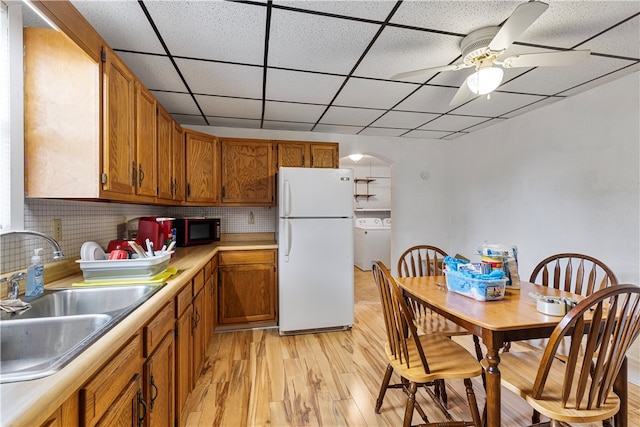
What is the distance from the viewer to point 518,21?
47.6 inches

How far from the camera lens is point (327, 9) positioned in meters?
1.39

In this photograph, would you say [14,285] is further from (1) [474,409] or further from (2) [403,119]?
(2) [403,119]

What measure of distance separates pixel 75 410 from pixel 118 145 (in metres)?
1.23

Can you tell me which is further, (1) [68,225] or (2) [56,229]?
(1) [68,225]

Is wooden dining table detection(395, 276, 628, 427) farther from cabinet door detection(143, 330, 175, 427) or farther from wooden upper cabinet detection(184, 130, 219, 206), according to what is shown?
wooden upper cabinet detection(184, 130, 219, 206)

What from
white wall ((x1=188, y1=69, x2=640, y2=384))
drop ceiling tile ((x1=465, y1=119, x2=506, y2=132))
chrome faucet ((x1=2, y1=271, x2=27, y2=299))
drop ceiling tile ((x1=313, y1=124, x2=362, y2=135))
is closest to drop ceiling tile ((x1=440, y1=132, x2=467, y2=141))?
white wall ((x1=188, y1=69, x2=640, y2=384))

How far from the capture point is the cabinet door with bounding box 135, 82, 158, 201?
68.7 inches

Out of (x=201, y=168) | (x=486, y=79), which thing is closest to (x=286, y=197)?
(x=201, y=168)

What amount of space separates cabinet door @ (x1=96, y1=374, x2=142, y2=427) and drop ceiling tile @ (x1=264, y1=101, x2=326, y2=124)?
225cm

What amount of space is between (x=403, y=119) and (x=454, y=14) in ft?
5.56

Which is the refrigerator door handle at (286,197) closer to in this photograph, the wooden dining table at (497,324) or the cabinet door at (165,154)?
the cabinet door at (165,154)

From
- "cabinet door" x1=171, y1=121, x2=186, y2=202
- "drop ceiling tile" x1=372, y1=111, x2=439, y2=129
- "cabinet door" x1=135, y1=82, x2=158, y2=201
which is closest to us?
"cabinet door" x1=135, y1=82, x2=158, y2=201

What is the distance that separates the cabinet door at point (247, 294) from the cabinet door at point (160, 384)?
4.46 ft

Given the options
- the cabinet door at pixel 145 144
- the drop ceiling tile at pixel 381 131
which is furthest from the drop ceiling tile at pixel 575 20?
the cabinet door at pixel 145 144
